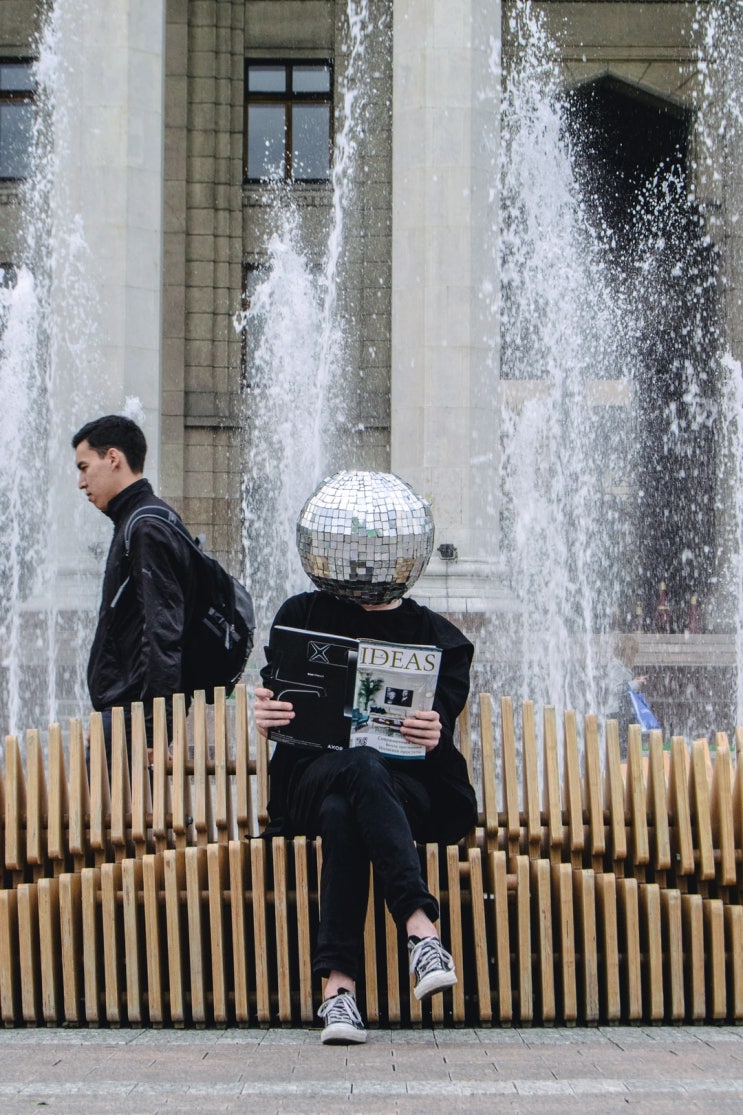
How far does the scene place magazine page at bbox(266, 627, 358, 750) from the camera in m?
3.70

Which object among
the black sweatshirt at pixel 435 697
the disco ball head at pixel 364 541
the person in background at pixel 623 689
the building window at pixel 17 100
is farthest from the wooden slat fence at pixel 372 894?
the building window at pixel 17 100

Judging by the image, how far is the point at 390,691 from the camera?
146 inches

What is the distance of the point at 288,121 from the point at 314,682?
66.7 ft

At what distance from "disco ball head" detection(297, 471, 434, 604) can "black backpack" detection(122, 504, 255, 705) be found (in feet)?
2.56

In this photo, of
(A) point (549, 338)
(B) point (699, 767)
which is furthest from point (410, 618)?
(A) point (549, 338)

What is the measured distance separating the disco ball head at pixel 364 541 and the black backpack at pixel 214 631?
780 millimetres

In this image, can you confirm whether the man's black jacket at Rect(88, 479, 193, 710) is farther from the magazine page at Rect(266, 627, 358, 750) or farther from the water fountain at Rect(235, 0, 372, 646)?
the water fountain at Rect(235, 0, 372, 646)

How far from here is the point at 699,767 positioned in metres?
4.03

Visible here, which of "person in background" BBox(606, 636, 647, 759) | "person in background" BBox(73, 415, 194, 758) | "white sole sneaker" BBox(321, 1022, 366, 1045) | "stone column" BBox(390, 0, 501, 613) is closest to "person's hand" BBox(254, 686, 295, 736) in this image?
"person in background" BBox(73, 415, 194, 758)

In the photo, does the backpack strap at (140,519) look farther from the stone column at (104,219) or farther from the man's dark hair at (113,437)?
the stone column at (104,219)

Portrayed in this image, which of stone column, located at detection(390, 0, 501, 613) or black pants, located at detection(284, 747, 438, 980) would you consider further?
stone column, located at detection(390, 0, 501, 613)

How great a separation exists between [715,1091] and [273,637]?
157 cm

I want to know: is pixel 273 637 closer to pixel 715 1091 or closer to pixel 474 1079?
pixel 474 1079

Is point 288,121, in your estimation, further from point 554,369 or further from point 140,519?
point 140,519
